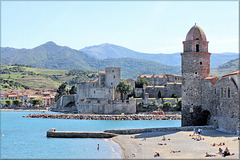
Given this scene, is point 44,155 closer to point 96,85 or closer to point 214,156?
point 214,156

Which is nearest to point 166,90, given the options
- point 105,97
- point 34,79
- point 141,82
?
point 141,82

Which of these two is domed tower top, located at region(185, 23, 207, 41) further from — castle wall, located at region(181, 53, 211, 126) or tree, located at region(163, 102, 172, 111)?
tree, located at region(163, 102, 172, 111)

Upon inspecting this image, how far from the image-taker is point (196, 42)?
2780 centimetres

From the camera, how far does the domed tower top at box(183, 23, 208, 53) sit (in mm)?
27859

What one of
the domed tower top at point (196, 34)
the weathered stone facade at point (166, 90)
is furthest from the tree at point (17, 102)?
the domed tower top at point (196, 34)

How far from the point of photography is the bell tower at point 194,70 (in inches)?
1097

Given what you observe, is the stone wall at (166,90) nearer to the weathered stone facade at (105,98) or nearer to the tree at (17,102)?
the weathered stone facade at (105,98)

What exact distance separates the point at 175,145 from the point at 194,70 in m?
8.75

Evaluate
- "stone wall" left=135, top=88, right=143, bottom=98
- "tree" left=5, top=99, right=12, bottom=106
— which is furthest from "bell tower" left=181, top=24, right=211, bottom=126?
"tree" left=5, top=99, right=12, bottom=106

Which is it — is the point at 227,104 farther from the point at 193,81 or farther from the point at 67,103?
the point at 67,103

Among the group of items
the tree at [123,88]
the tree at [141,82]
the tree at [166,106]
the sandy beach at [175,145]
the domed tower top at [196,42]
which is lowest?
the sandy beach at [175,145]

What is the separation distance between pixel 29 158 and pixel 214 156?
11.4 meters

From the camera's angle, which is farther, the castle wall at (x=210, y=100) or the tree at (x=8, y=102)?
the tree at (x=8, y=102)

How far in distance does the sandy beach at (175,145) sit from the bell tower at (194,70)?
297cm
